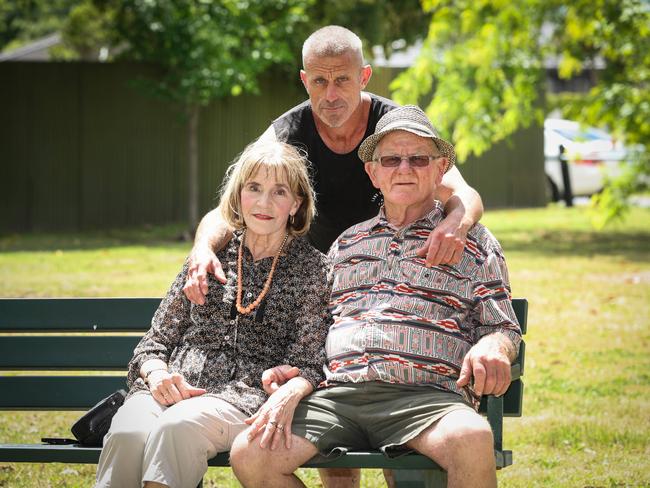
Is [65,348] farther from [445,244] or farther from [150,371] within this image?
[445,244]

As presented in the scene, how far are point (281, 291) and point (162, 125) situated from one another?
13906 millimetres

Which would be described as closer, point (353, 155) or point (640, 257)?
point (353, 155)

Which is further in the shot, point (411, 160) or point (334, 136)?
point (334, 136)

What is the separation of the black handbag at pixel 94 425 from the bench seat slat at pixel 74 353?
510 millimetres

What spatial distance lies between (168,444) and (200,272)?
643 millimetres

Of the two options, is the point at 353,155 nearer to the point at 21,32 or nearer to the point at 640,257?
the point at 640,257

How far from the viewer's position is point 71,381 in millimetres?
4133

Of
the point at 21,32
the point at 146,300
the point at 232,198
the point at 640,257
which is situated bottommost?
the point at 640,257

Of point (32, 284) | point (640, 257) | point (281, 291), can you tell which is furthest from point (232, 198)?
point (640, 257)

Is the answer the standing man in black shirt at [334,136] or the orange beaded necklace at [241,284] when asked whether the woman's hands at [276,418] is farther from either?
the standing man in black shirt at [334,136]

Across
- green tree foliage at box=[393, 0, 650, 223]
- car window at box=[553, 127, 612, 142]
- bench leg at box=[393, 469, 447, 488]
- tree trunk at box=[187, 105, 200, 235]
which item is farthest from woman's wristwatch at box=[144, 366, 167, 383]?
tree trunk at box=[187, 105, 200, 235]

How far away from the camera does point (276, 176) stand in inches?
148

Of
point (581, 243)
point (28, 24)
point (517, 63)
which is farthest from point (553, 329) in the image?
point (28, 24)

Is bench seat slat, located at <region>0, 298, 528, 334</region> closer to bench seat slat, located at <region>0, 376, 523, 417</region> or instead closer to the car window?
bench seat slat, located at <region>0, 376, 523, 417</region>
